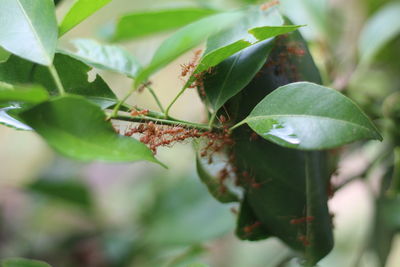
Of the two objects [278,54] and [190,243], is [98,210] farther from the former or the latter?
[278,54]

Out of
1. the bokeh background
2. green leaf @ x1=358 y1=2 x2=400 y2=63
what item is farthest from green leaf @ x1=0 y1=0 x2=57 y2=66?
green leaf @ x1=358 y1=2 x2=400 y2=63

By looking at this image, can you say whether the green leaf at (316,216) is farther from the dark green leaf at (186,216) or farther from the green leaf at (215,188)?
the dark green leaf at (186,216)

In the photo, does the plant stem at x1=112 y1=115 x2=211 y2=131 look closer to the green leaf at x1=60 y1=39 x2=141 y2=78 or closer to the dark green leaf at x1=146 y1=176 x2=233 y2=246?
Answer: the green leaf at x1=60 y1=39 x2=141 y2=78

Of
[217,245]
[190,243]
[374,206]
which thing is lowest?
[217,245]

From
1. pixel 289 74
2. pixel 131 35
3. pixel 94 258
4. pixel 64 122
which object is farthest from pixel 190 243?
pixel 64 122

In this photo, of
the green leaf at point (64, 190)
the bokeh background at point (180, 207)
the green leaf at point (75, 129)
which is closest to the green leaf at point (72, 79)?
the green leaf at point (75, 129)

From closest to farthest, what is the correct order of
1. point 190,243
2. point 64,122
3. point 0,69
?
point 64,122, point 0,69, point 190,243

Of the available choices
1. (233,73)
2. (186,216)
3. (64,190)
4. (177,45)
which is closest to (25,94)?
(177,45)

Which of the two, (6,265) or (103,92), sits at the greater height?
(103,92)
